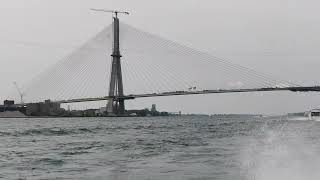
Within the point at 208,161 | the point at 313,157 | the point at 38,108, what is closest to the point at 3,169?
the point at 208,161

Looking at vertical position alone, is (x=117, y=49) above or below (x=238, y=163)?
above

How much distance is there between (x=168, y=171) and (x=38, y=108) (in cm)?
15281

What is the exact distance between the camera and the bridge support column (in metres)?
112

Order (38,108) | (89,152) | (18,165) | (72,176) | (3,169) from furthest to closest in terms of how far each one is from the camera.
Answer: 1. (38,108)
2. (89,152)
3. (18,165)
4. (3,169)
5. (72,176)

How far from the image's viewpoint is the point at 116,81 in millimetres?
111500

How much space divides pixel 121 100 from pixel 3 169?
311 feet

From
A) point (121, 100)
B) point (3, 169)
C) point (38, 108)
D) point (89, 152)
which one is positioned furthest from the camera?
point (38, 108)

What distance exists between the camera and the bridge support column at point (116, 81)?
4404 inches

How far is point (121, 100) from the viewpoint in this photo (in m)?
117

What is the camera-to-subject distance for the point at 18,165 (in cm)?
2383

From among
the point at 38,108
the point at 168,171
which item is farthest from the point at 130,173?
the point at 38,108

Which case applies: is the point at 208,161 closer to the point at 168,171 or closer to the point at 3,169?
the point at 168,171

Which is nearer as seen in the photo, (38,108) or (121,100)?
(121,100)

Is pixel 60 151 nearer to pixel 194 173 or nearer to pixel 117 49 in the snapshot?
pixel 194 173
